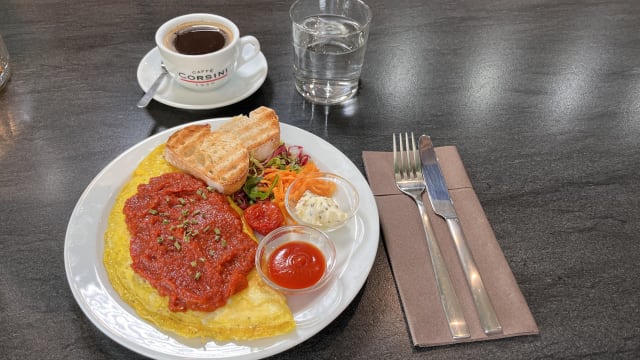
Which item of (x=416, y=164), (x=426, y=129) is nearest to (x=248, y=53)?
(x=426, y=129)

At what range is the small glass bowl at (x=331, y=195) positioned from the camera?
2324 mm

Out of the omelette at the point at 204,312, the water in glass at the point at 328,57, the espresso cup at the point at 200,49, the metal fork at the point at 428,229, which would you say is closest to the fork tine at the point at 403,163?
the metal fork at the point at 428,229

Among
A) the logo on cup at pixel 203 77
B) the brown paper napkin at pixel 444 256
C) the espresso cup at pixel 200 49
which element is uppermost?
the espresso cup at pixel 200 49

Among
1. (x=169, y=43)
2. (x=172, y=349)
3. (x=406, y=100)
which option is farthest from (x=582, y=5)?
(x=172, y=349)

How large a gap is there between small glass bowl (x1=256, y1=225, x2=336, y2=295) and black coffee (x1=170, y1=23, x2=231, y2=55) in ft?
4.25

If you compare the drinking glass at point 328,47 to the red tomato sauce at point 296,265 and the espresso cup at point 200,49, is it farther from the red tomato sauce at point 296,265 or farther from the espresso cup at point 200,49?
the red tomato sauce at point 296,265

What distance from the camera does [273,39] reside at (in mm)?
3549

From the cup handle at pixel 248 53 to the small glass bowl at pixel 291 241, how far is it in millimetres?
1338

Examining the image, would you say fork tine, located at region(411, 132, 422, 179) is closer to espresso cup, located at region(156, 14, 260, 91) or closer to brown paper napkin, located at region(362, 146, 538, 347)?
brown paper napkin, located at region(362, 146, 538, 347)

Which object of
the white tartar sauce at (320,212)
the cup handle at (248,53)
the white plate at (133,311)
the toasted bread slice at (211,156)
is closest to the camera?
the white plate at (133,311)

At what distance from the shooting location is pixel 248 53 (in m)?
3.21

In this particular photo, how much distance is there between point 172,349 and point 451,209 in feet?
4.57

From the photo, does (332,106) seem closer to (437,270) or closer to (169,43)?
(169,43)

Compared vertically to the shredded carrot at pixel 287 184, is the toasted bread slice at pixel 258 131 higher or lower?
higher
